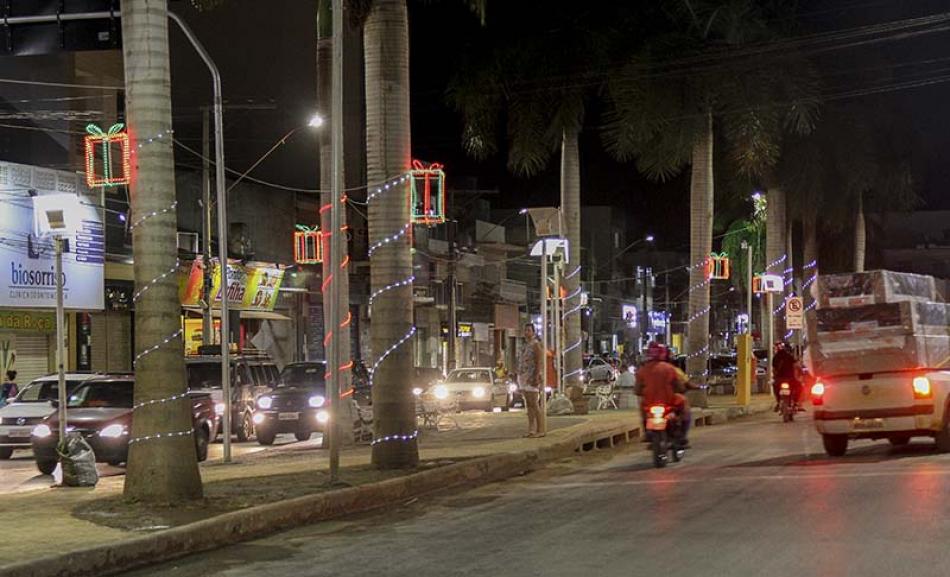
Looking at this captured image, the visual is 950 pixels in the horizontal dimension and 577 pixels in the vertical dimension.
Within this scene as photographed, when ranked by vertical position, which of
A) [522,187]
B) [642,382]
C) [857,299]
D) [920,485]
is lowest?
[920,485]

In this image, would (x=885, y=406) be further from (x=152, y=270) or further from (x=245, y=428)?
(x=245, y=428)

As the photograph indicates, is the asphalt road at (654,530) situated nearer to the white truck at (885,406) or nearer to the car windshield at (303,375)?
the white truck at (885,406)

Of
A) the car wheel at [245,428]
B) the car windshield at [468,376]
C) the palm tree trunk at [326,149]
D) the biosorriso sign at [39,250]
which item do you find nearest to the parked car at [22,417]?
the car wheel at [245,428]

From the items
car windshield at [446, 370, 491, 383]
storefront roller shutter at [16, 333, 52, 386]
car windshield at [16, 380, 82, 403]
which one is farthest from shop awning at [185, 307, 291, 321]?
car windshield at [16, 380, 82, 403]

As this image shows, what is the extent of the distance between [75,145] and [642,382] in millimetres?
21779

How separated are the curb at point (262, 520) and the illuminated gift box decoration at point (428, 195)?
1231cm

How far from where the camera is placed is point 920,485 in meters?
13.7

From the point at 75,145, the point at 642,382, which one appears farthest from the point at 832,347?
the point at 75,145

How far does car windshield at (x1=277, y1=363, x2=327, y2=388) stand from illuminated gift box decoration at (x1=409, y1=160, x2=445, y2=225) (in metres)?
5.18

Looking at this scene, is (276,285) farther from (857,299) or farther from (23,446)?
(857,299)

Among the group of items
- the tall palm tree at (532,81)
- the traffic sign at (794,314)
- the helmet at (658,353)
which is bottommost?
the helmet at (658,353)

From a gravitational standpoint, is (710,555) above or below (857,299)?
below

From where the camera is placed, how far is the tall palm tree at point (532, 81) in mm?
29562

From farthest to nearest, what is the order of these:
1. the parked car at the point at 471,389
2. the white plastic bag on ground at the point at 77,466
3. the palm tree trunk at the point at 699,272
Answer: the parked car at the point at 471,389 < the palm tree trunk at the point at 699,272 < the white plastic bag on ground at the point at 77,466
